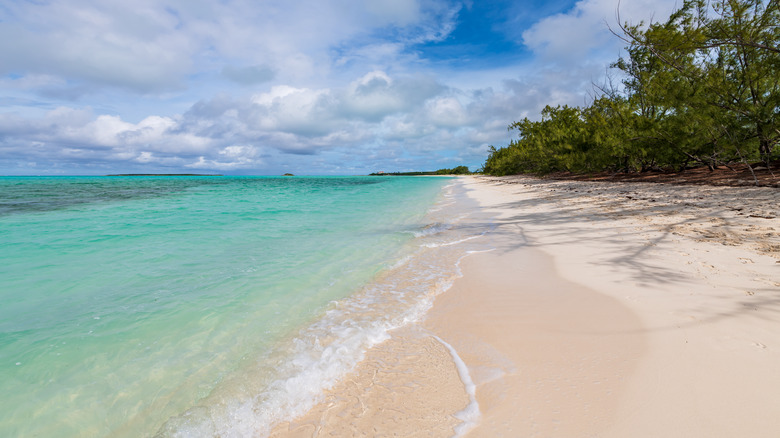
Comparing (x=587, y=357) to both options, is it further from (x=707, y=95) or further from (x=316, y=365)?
(x=707, y=95)

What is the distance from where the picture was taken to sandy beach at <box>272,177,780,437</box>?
190cm

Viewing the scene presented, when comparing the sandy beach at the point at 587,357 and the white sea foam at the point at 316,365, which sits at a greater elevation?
the sandy beach at the point at 587,357

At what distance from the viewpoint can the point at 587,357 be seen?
8.36 ft

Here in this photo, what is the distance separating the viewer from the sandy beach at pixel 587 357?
1.90 metres

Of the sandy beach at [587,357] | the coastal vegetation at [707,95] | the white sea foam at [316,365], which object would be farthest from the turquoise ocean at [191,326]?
the coastal vegetation at [707,95]

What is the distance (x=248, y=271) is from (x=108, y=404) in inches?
138

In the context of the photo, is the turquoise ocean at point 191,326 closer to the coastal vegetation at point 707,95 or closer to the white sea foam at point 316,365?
the white sea foam at point 316,365

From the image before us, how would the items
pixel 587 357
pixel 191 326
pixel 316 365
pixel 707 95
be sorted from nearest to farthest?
pixel 587 357 < pixel 316 365 < pixel 191 326 < pixel 707 95

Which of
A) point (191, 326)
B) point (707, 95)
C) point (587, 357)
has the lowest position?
point (191, 326)

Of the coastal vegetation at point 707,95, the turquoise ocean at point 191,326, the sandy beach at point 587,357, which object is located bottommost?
the turquoise ocean at point 191,326

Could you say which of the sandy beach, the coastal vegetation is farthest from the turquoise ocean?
the coastal vegetation

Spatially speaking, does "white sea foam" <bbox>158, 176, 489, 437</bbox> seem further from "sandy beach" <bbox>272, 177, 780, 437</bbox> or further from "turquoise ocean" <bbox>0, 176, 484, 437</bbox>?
"sandy beach" <bbox>272, 177, 780, 437</bbox>

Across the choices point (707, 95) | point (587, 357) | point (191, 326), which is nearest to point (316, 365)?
point (191, 326)

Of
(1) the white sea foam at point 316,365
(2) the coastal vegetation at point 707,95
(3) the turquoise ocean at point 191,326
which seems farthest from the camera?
(2) the coastal vegetation at point 707,95
